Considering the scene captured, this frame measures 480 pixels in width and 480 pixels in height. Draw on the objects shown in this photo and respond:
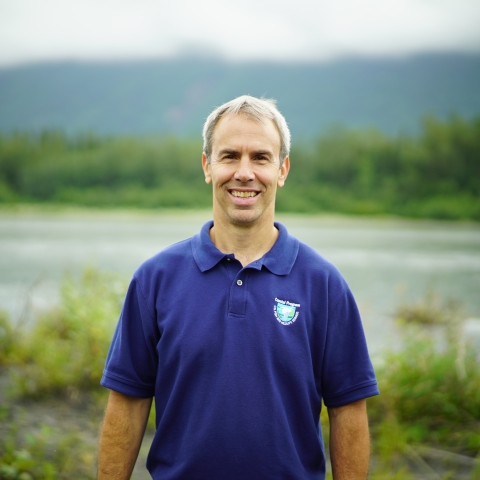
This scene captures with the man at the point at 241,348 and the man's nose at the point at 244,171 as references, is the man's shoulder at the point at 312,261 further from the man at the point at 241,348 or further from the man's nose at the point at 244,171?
the man's nose at the point at 244,171

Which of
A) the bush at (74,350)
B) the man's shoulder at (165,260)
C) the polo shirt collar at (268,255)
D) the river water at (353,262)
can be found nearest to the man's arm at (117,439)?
the man's shoulder at (165,260)

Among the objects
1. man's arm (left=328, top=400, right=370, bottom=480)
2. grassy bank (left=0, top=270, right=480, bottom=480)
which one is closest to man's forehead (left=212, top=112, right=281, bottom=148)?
man's arm (left=328, top=400, right=370, bottom=480)

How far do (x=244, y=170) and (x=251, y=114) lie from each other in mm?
205

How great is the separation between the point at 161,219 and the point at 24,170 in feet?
37.7

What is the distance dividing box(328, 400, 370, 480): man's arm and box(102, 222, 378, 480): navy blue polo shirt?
6 centimetres

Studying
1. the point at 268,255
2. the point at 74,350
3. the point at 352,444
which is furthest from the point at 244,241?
the point at 74,350

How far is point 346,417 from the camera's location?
6.68ft

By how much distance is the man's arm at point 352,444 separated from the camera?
6.63ft

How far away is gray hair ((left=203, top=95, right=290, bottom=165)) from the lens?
2076 mm

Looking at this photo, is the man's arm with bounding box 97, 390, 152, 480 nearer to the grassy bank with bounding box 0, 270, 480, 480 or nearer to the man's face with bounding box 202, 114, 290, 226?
the man's face with bounding box 202, 114, 290, 226

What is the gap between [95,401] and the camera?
16.3 feet

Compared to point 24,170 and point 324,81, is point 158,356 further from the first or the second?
point 324,81

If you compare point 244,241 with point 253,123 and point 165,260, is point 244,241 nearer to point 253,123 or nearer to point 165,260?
point 165,260

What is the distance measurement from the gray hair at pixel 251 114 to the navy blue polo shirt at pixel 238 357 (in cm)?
38
